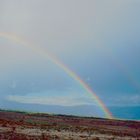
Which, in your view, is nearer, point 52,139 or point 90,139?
point 52,139

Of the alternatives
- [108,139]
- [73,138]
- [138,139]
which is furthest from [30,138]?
Answer: [138,139]

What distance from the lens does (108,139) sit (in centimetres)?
5872

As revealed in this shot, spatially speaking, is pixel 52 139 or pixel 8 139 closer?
pixel 8 139

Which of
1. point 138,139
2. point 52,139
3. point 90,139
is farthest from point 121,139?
point 52,139

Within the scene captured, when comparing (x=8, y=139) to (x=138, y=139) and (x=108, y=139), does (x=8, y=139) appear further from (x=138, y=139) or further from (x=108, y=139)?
(x=138, y=139)

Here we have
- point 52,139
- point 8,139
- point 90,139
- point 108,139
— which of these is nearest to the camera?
point 8,139

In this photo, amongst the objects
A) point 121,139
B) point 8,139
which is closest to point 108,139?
point 121,139

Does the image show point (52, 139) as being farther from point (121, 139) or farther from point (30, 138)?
point (121, 139)

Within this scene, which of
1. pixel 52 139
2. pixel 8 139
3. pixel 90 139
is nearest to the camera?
pixel 8 139

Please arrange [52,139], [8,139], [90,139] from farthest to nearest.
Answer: [90,139], [52,139], [8,139]

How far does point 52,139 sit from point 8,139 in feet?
19.7

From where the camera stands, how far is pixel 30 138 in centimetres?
4959

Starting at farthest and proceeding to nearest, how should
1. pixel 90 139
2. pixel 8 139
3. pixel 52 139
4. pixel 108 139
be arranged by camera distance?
1. pixel 108 139
2. pixel 90 139
3. pixel 52 139
4. pixel 8 139

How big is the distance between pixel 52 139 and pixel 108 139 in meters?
10.5
